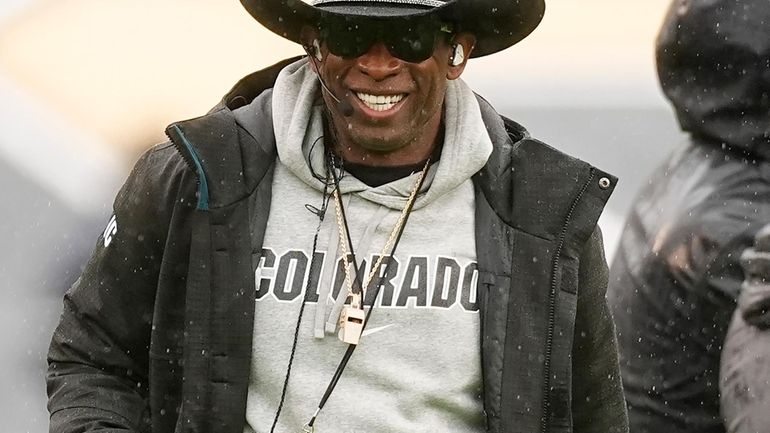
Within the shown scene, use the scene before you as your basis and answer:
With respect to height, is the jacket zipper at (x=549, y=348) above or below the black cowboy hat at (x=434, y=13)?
below

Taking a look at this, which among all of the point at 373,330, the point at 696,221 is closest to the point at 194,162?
the point at 373,330

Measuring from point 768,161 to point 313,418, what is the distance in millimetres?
2464

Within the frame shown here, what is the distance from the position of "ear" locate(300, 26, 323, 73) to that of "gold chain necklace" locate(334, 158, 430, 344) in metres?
0.29

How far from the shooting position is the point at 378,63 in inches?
155

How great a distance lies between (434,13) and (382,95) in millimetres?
214

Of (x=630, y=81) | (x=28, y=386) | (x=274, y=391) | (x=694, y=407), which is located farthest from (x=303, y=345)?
(x=630, y=81)

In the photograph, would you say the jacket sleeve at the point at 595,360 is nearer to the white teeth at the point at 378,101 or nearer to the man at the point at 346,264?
the man at the point at 346,264

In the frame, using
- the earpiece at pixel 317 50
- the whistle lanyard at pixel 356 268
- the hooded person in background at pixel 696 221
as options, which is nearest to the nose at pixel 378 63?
the earpiece at pixel 317 50

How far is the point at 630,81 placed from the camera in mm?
12406

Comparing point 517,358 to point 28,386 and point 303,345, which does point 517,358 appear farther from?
point 28,386

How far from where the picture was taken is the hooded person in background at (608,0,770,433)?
565cm

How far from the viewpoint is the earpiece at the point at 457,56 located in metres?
4.11

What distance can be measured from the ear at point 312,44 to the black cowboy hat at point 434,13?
2cm

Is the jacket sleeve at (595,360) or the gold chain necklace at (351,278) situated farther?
the jacket sleeve at (595,360)
